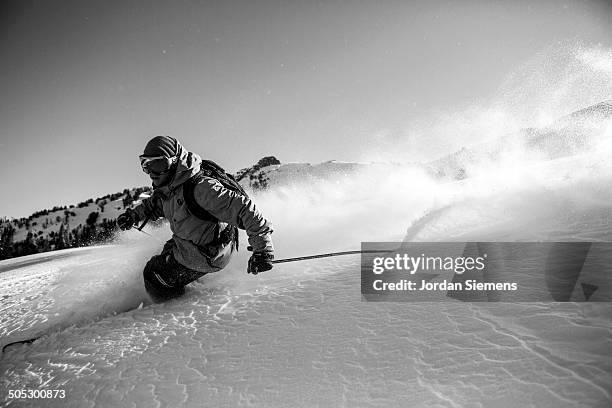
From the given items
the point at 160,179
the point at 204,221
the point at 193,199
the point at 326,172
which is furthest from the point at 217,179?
the point at 326,172

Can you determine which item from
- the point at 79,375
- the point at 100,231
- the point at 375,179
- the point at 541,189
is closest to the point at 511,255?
the point at 541,189

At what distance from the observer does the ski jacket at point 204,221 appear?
3.63 metres

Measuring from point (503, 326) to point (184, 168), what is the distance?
3458mm

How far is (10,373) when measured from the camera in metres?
2.89

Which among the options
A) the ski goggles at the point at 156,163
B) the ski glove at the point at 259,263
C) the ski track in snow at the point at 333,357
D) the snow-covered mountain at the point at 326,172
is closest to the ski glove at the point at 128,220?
the ski goggles at the point at 156,163

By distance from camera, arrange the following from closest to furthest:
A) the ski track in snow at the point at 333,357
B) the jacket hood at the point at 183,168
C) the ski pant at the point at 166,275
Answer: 1. the ski track in snow at the point at 333,357
2. the jacket hood at the point at 183,168
3. the ski pant at the point at 166,275

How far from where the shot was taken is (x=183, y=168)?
144 inches

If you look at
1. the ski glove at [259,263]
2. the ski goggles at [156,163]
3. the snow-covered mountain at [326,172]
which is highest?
the snow-covered mountain at [326,172]

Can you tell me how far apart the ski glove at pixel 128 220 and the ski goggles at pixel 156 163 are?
1.34 metres

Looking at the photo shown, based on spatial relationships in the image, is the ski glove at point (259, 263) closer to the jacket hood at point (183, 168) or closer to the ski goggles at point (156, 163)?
the jacket hood at point (183, 168)

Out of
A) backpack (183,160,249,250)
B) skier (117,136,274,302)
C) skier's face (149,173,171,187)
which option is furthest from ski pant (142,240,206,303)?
skier's face (149,173,171,187)

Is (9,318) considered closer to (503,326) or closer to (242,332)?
(242,332)

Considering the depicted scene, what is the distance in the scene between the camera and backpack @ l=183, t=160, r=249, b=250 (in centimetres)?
372

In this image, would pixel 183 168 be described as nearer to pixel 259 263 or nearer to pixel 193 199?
pixel 193 199
